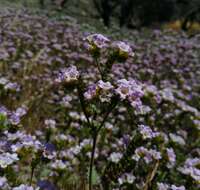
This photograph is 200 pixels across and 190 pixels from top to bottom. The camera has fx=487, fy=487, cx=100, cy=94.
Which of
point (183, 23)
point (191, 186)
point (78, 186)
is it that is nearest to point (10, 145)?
point (78, 186)

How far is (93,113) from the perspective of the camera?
111 inches

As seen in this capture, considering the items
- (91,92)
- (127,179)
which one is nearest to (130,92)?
(91,92)

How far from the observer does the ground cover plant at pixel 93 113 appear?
2773mm

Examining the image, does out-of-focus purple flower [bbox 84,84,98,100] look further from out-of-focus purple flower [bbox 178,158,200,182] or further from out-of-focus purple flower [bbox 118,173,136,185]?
out-of-focus purple flower [bbox 178,158,200,182]

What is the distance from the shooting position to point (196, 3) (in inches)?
963

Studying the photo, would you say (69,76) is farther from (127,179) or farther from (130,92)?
(127,179)

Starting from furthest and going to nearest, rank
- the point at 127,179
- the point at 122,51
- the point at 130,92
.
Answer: the point at 127,179 < the point at 122,51 < the point at 130,92

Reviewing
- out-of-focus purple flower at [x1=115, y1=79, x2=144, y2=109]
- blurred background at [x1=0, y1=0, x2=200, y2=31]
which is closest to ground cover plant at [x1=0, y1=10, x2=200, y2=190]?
out-of-focus purple flower at [x1=115, y1=79, x2=144, y2=109]

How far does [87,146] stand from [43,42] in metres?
5.69

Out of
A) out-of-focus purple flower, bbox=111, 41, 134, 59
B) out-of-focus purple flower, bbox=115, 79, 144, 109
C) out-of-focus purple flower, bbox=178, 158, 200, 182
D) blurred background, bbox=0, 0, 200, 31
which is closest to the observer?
out-of-focus purple flower, bbox=115, 79, 144, 109

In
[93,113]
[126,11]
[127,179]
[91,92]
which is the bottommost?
[126,11]

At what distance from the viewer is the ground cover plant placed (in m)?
2.77

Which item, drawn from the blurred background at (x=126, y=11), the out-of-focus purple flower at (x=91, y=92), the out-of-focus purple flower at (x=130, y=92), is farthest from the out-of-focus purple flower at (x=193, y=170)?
the blurred background at (x=126, y=11)

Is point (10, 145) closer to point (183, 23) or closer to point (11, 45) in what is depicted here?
point (11, 45)
